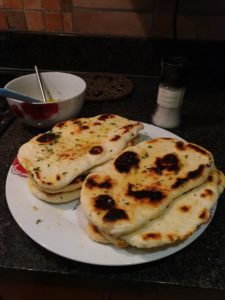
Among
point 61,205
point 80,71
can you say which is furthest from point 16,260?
point 80,71

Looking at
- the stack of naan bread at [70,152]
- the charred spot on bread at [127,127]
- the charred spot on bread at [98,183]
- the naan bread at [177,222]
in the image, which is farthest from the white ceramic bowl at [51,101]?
the naan bread at [177,222]

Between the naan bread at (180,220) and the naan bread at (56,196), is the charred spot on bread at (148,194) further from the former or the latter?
the naan bread at (56,196)

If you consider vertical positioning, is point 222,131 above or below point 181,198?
below

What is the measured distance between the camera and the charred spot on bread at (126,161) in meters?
0.73

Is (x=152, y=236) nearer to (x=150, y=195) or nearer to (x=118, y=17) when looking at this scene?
(x=150, y=195)

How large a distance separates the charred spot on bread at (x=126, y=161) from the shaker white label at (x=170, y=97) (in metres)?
0.34

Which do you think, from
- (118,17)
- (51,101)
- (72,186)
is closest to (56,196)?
(72,186)

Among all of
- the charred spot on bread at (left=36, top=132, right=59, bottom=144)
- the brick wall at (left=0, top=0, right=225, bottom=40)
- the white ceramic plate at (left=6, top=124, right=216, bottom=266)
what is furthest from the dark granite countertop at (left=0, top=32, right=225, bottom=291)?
the brick wall at (left=0, top=0, right=225, bottom=40)

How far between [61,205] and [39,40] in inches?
35.5

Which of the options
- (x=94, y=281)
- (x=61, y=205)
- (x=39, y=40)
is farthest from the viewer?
(x=39, y=40)

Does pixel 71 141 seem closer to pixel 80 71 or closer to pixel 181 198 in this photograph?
pixel 181 198

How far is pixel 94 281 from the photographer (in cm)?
62

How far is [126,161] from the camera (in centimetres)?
75

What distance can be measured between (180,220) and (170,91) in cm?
53
